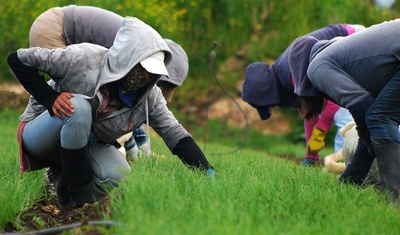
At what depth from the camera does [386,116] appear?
4.23m

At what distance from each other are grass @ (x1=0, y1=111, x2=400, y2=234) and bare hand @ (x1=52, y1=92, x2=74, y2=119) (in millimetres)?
496

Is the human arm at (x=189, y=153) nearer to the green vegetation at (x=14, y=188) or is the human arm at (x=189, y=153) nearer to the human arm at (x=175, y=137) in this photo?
the human arm at (x=175, y=137)

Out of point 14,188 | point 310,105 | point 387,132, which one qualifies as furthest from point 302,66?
point 14,188

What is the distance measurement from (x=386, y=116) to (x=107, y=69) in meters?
1.69

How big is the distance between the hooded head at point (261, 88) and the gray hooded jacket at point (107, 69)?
2.26 meters

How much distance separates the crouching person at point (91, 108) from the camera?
4.24m

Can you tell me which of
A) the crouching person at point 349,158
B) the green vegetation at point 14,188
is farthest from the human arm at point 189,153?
the crouching person at point 349,158

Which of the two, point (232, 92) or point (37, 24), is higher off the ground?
point (37, 24)

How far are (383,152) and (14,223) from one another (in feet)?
6.98

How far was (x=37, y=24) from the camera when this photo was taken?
237 inches

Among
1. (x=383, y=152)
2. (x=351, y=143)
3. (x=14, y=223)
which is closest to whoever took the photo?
(x=14, y=223)

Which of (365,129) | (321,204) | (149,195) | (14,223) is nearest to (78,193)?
(14,223)

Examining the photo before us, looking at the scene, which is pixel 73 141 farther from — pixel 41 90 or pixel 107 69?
pixel 107 69

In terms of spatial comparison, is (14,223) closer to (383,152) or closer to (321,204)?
(321,204)
